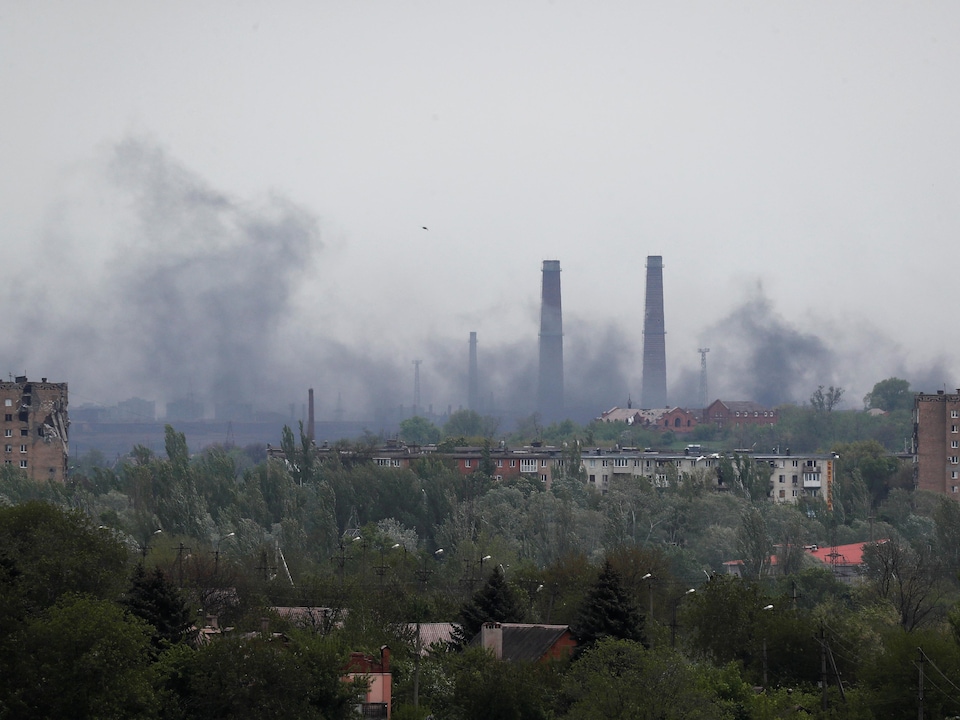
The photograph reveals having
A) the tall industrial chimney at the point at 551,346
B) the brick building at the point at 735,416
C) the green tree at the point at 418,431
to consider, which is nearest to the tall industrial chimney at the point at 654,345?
the tall industrial chimney at the point at 551,346

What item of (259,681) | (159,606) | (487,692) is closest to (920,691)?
(487,692)

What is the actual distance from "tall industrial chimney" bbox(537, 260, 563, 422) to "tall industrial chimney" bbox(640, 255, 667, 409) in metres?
7.43

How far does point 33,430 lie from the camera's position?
83125 mm

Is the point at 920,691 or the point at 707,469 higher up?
the point at 707,469

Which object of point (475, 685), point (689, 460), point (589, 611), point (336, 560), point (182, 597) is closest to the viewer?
point (475, 685)

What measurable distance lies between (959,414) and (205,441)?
74.8 m

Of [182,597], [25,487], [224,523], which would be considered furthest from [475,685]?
[25,487]

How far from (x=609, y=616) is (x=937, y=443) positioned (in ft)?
182

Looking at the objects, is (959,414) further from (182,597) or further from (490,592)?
(182,597)

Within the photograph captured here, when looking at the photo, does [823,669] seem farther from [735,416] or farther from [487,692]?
[735,416]

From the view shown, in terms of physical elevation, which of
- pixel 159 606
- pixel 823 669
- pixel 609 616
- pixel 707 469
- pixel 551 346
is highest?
pixel 551 346

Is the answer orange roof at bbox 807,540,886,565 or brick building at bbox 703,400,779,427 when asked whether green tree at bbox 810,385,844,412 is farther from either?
orange roof at bbox 807,540,886,565

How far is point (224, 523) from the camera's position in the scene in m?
59.0

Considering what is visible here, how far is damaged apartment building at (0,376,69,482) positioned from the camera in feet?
271
